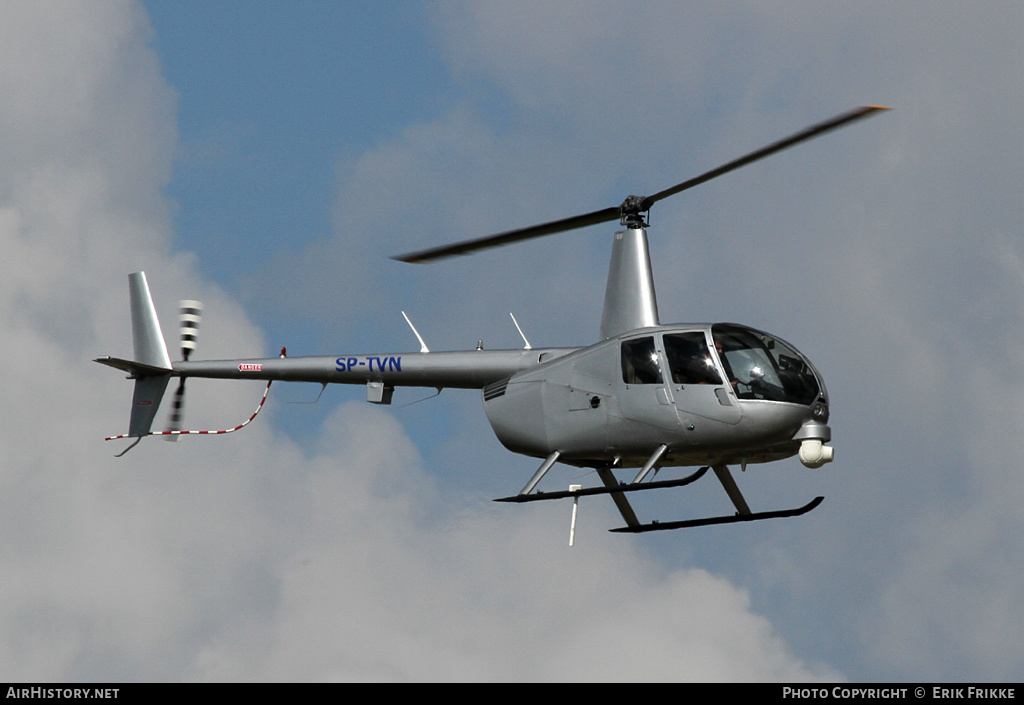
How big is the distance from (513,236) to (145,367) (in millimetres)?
10407

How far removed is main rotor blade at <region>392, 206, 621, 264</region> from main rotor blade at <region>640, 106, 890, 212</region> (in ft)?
2.64

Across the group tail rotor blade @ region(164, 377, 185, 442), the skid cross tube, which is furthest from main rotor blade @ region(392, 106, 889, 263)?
tail rotor blade @ region(164, 377, 185, 442)

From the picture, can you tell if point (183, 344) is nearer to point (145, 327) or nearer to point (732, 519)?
point (145, 327)

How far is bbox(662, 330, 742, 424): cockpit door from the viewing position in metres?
22.1

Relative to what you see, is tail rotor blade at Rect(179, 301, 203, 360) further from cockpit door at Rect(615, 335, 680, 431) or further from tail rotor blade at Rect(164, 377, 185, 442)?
cockpit door at Rect(615, 335, 680, 431)

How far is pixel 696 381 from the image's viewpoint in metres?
22.4

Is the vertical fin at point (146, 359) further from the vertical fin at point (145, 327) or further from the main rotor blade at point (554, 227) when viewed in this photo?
the main rotor blade at point (554, 227)

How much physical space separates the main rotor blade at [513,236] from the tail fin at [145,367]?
28.4ft

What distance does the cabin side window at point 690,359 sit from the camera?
22.3 metres
